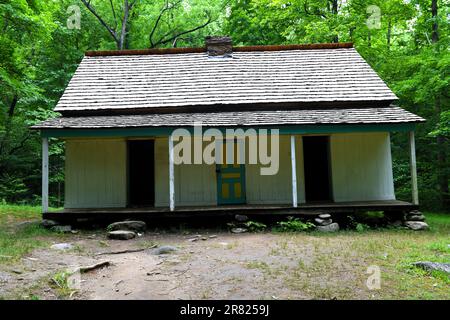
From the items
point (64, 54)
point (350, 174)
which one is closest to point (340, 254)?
point (350, 174)

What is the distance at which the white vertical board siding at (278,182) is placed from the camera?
10750 mm

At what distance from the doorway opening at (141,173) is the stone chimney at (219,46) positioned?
5076mm

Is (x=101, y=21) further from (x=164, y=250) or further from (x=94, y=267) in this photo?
(x=94, y=267)

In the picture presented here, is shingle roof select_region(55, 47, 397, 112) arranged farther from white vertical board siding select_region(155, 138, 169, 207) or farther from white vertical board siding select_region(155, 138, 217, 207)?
white vertical board siding select_region(155, 138, 217, 207)

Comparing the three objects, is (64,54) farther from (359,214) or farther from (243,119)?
(359,214)

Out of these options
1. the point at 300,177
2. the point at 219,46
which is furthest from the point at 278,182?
the point at 219,46

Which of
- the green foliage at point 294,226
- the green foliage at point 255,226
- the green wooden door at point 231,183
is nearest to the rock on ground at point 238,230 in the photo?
the green foliage at point 255,226

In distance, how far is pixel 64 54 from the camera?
20359 mm

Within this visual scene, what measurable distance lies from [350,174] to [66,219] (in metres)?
8.32

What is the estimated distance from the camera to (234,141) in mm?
10805

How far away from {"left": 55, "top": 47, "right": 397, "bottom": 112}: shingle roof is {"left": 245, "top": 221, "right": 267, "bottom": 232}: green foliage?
3.95 m

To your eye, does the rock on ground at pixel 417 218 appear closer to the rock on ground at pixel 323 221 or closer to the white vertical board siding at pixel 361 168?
the white vertical board siding at pixel 361 168

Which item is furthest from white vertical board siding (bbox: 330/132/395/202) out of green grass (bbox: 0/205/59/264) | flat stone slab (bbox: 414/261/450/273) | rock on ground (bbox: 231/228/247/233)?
green grass (bbox: 0/205/59/264)

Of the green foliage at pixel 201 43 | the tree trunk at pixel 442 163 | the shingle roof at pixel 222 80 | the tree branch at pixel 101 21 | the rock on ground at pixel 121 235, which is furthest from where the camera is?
the tree branch at pixel 101 21
